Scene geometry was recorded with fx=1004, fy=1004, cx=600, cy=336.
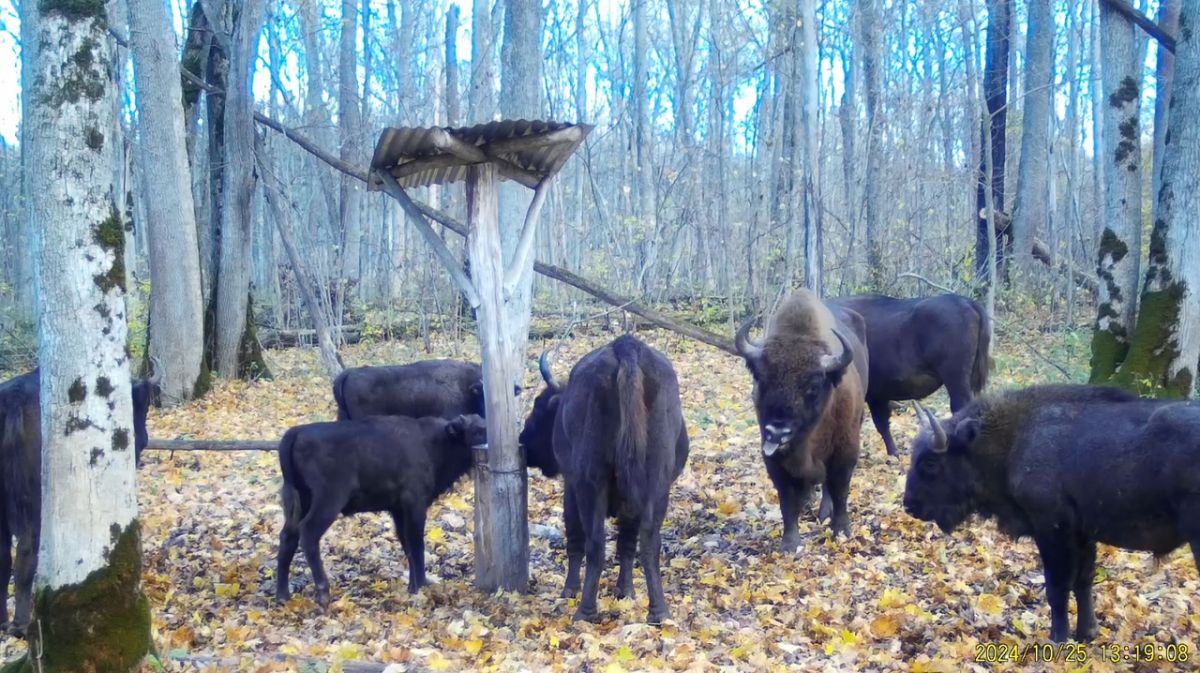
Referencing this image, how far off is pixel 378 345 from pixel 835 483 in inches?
646

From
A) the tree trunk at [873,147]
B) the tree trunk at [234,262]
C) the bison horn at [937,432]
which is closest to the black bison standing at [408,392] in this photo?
the bison horn at [937,432]

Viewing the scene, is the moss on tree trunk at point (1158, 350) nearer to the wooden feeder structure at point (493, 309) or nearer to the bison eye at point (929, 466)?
the bison eye at point (929, 466)

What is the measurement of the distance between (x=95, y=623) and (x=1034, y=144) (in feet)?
77.5

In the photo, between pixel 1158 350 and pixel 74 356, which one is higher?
pixel 74 356

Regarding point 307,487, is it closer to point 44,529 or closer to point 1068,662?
point 44,529

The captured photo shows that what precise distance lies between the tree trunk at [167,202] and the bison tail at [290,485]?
11.0 m

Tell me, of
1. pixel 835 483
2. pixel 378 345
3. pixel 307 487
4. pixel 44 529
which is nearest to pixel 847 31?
pixel 378 345

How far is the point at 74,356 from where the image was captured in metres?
5.85

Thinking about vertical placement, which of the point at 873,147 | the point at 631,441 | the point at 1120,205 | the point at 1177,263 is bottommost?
the point at 631,441

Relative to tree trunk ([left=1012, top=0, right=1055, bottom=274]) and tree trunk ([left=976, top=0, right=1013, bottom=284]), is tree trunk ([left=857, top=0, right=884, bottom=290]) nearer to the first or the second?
tree trunk ([left=976, top=0, right=1013, bottom=284])

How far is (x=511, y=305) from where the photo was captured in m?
12.6

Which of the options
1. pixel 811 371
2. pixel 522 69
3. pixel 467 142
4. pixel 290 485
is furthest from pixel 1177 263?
pixel 290 485

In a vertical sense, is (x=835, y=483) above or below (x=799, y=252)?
below

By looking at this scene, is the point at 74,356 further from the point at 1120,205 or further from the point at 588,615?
the point at 1120,205
